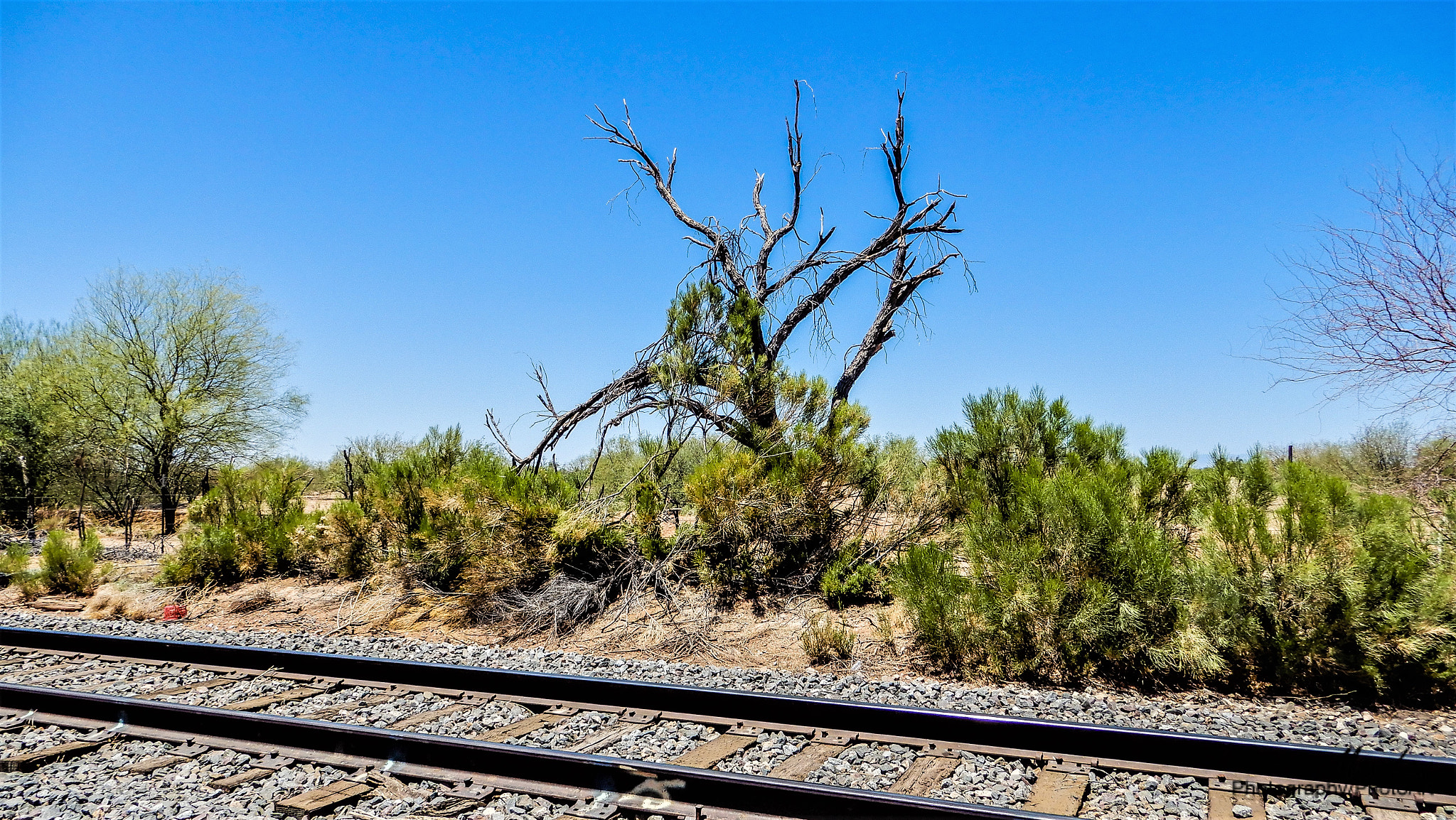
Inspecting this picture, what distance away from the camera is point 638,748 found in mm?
5898

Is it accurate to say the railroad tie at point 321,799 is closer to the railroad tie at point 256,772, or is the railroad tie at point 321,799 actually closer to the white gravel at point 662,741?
the railroad tie at point 256,772

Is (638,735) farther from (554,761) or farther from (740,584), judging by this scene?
(740,584)

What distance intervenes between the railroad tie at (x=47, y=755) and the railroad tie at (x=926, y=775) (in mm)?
5604

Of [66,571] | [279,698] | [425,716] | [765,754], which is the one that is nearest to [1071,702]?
[765,754]

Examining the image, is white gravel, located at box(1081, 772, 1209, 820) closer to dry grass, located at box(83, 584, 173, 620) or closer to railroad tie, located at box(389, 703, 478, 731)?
railroad tie, located at box(389, 703, 478, 731)

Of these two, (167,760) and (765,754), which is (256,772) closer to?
(167,760)

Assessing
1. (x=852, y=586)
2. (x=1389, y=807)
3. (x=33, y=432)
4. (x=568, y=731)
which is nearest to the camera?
(x=1389, y=807)

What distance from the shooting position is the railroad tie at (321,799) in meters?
4.96

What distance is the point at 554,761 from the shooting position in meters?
5.26

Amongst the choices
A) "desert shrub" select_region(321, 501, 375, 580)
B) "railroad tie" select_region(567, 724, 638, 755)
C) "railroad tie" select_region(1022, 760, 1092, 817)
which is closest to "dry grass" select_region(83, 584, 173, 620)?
"desert shrub" select_region(321, 501, 375, 580)

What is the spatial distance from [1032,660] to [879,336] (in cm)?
669

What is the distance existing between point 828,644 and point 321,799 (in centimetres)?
524

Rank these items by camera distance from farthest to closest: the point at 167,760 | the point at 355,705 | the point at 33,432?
the point at 33,432, the point at 355,705, the point at 167,760

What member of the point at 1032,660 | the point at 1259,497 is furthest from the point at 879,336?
the point at 1032,660
